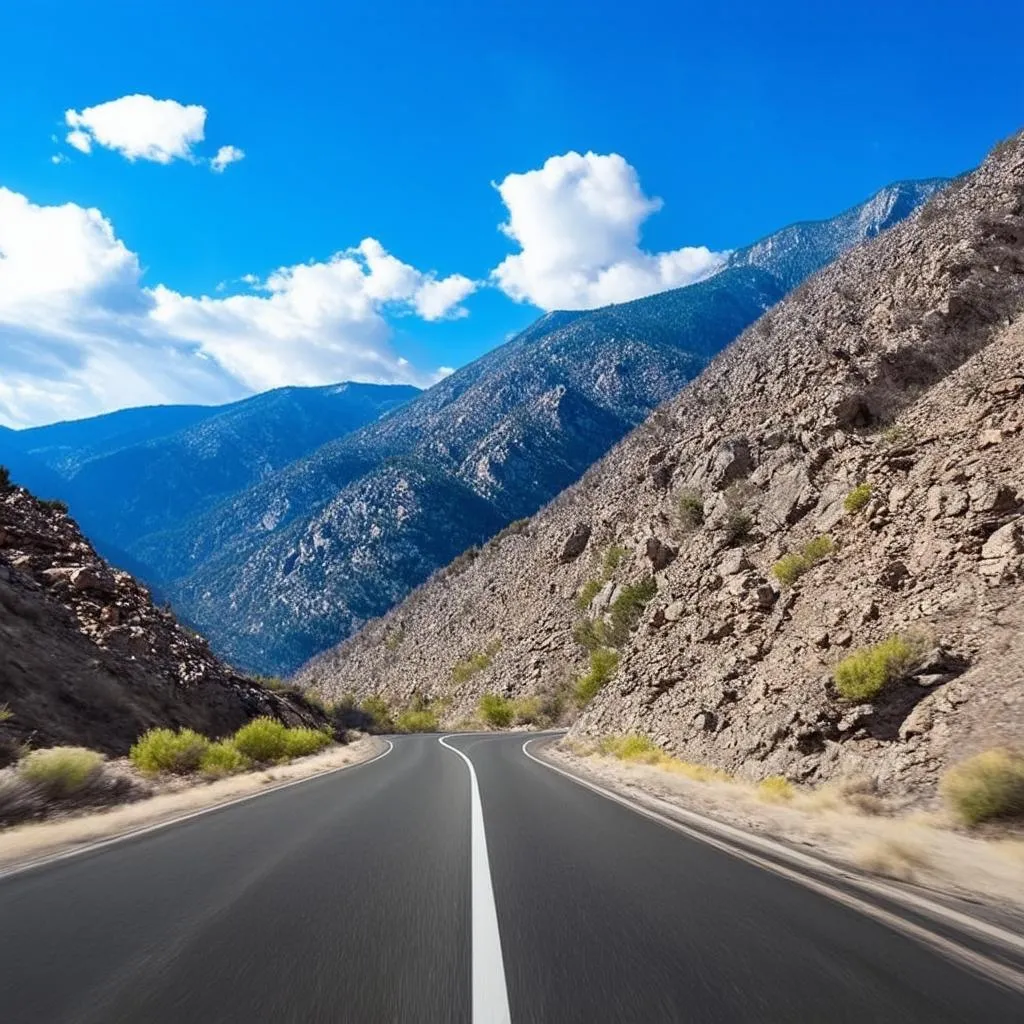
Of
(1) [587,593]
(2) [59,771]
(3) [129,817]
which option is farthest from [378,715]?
(3) [129,817]

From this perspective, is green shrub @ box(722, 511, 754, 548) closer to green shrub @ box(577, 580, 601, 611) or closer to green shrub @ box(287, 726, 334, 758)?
green shrub @ box(287, 726, 334, 758)

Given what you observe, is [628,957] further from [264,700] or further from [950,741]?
[264,700]

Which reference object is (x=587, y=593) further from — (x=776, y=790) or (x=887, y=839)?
(x=887, y=839)

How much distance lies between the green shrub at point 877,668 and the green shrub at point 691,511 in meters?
24.6

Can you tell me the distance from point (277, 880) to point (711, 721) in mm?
14415

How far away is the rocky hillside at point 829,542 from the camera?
505 inches

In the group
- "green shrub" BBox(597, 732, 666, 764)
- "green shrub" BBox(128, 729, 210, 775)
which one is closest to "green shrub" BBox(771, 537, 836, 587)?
"green shrub" BBox(597, 732, 666, 764)

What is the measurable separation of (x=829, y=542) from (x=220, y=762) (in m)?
17.4

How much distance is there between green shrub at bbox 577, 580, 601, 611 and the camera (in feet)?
167

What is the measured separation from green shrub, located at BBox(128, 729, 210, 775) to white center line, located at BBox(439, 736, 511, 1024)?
37.0ft

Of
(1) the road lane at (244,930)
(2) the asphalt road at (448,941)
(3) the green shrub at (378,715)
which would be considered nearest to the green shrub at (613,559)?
(3) the green shrub at (378,715)

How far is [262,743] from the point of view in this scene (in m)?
21.4

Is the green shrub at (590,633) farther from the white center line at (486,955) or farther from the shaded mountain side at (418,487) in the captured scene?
Result: the shaded mountain side at (418,487)

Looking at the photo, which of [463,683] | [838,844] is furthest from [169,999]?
[463,683]
